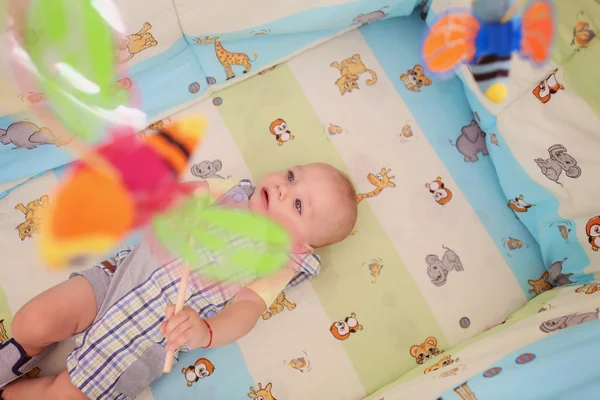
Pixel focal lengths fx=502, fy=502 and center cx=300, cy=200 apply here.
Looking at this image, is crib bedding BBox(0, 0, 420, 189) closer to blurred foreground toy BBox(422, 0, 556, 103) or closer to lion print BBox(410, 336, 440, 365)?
blurred foreground toy BBox(422, 0, 556, 103)

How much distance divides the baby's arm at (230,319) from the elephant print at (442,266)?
0.27 meters

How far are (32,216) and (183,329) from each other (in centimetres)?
41

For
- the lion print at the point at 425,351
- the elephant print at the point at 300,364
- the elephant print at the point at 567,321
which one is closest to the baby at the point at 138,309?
the elephant print at the point at 300,364

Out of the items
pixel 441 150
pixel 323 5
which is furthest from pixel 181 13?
pixel 441 150

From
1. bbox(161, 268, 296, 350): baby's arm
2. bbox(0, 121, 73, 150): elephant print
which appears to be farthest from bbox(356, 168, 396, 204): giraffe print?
bbox(0, 121, 73, 150): elephant print

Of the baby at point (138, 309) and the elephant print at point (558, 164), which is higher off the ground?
the baby at point (138, 309)

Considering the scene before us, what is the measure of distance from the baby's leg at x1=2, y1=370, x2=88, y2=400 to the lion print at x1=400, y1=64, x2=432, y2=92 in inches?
34.0

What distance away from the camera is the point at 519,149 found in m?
0.95

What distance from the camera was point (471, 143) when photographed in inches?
42.0

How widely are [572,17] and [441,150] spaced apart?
0.33 m

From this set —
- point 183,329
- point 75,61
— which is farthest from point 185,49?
point 183,329

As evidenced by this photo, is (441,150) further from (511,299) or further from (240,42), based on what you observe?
(240,42)

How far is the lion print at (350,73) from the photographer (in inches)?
42.9

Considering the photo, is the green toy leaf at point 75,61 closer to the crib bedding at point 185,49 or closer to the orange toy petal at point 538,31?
the crib bedding at point 185,49
